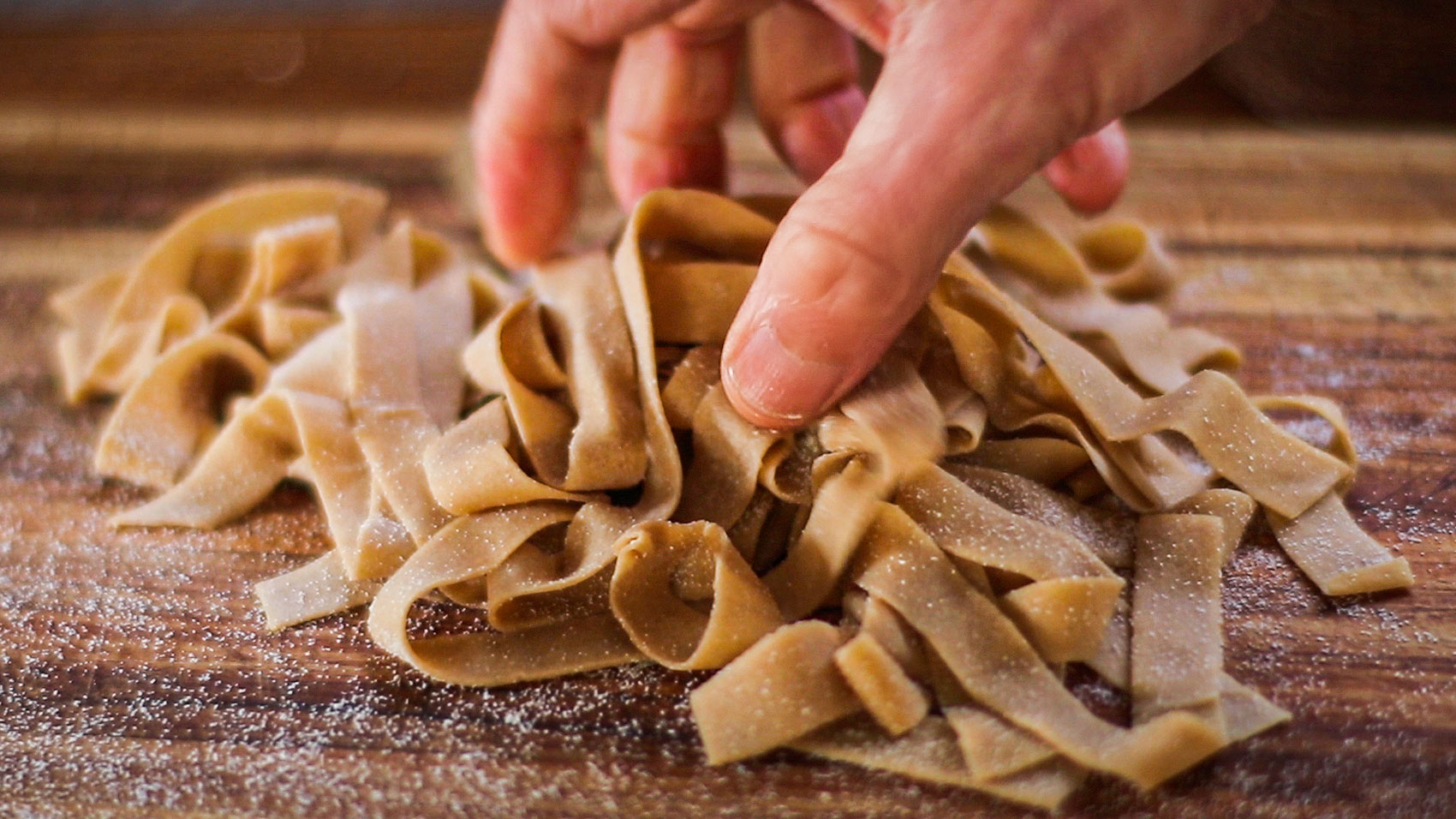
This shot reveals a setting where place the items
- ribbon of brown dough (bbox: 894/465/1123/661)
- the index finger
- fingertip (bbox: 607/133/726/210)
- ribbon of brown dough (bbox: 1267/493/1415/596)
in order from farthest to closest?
fingertip (bbox: 607/133/726/210) → the index finger → ribbon of brown dough (bbox: 1267/493/1415/596) → ribbon of brown dough (bbox: 894/465/1123/661)

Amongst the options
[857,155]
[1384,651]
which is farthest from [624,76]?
[1384,651]

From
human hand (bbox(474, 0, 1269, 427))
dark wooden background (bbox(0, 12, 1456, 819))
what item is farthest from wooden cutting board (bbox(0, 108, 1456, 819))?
human hand (bbox(474, 0, 1269, 427))

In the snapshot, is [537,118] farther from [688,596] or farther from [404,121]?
[404,121]

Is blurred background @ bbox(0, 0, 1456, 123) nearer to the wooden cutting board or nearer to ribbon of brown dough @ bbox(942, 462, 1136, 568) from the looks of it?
the wooden cutting board

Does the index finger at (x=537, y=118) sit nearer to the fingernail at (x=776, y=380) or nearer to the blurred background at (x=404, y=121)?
the blurred background at (x=404, y=121)

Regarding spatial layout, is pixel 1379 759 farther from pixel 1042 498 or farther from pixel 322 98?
pixel 322 98
